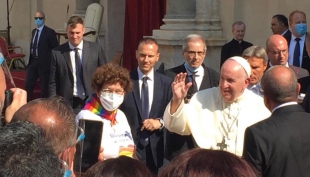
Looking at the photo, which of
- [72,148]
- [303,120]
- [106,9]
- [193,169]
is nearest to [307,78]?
[303,120]

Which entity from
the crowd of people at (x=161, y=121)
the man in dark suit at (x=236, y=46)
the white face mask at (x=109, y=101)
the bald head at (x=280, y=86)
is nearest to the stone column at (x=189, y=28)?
the man in dark suit at (x=236, y=46)

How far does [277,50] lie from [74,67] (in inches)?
100

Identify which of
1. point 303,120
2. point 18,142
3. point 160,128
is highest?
point 18,142

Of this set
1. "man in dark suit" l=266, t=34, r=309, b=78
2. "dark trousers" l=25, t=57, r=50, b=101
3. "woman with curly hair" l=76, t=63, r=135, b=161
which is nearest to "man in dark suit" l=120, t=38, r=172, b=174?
"woman with curly hair" l=76, t=63, r=135, b=161

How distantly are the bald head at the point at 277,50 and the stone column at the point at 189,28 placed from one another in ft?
12.9

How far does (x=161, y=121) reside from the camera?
533cm

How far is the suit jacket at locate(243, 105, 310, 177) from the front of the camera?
3.59 metres

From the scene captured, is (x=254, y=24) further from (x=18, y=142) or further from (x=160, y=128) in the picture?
(x=18, y=142)

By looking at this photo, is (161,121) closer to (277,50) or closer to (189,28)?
(277,50)

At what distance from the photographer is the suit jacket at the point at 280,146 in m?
3.59

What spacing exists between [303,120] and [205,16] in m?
6.66

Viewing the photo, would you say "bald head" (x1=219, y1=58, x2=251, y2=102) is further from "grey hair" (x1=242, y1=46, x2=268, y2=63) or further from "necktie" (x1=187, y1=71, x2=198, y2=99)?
"necktie" (x1=187, y1=71, x2=198, y2=99)

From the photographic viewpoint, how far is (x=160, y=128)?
17.4 feet

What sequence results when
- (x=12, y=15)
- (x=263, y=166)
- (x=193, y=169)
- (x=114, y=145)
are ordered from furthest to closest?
(x=12, y=15), (x=114, y=145), (x=263, y=166), (x=193, y=169)
